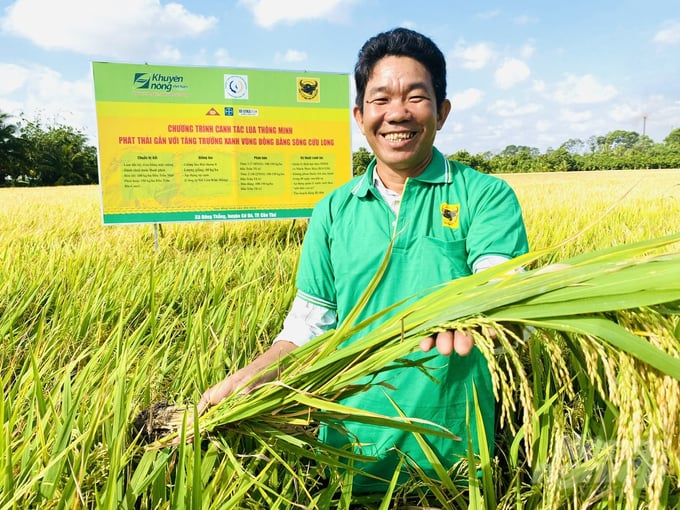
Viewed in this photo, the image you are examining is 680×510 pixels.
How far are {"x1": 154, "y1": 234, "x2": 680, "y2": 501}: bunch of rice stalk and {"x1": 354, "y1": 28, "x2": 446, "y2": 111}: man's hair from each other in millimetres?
792

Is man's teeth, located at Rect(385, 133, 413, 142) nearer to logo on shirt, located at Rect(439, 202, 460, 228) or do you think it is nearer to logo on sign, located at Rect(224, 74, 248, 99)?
logo on shirt, located at Rect(439, 202, 460, 228)

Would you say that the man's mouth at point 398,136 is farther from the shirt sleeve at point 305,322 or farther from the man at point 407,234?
the shirt sleeve at point 305,322

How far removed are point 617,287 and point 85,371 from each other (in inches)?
51.6

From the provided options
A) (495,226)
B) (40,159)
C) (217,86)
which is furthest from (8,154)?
(495,226)

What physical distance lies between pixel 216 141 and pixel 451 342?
464 centimetres

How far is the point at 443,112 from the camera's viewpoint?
5.22ft

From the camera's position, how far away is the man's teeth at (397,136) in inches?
57.2

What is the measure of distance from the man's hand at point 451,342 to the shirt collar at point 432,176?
661 mm

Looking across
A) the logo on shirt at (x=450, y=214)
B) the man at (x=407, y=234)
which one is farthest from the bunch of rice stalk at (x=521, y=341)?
the logo on shirt at (x=450, y=214)

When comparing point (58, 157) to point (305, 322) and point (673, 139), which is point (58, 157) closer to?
point (305, 322)

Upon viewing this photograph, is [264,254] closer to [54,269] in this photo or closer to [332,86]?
[54,269]

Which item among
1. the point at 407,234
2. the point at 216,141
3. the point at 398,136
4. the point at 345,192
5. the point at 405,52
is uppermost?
the point at 216,141

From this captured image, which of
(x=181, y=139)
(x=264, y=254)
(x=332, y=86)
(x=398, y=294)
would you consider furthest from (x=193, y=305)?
(x=332, y=86)

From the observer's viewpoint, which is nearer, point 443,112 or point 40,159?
point 443,112
